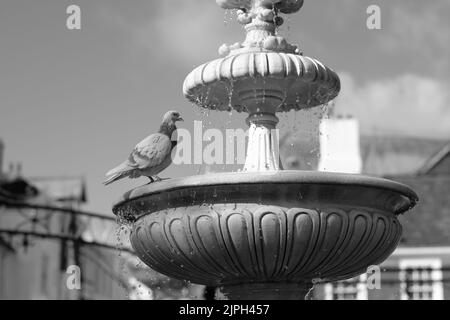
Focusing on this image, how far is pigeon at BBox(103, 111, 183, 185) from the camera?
7.21 m

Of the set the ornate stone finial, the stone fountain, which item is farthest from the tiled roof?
the stone fountain

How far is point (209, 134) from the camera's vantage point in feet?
28.5

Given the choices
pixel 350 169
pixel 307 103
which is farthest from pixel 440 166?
pixel 307 103

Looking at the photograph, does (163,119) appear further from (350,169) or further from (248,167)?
(350,169)

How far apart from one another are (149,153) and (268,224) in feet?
4.44

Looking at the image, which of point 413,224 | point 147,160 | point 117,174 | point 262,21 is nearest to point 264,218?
point 147,160

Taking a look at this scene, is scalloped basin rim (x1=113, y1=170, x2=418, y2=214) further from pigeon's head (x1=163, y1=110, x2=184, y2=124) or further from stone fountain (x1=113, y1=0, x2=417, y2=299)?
pigeon's head (x1=163, y1=110, x2=184, y2=124)

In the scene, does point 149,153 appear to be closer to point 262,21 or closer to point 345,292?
point 262,21

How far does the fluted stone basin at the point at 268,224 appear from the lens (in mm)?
6422

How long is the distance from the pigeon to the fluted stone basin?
0.88 feet

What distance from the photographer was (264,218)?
21.0 feet

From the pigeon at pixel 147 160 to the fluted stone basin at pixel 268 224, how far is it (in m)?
0.27

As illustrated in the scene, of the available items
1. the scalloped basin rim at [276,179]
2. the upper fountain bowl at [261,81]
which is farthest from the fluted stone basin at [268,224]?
the upper fountain bowl at [261,81]
